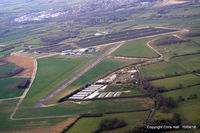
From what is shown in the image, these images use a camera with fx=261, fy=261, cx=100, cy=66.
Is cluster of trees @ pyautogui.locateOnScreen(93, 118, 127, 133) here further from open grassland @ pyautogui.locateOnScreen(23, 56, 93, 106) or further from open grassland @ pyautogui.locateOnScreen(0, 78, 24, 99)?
open grassland @ pyautogui.locateOnScreen(0, 78, 24, 99)

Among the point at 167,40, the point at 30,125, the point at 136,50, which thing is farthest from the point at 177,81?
the point at 167,40

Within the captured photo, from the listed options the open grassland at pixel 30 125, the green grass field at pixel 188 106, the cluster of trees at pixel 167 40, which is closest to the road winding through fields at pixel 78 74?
the open grassland at pixel 30 125

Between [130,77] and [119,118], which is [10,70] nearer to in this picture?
[130,77]

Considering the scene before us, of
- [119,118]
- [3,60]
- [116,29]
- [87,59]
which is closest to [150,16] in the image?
[116,29]

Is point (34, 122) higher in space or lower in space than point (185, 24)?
lower

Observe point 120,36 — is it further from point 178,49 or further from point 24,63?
point 24,63

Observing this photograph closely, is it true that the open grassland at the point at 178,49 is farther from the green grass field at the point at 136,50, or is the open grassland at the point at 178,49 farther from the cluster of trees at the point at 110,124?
the cluster of trees at the point at 110,124

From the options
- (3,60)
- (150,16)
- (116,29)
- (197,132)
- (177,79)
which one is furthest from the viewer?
(150,16)

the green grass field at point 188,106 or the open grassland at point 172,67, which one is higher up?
the open grassland at point 172,67

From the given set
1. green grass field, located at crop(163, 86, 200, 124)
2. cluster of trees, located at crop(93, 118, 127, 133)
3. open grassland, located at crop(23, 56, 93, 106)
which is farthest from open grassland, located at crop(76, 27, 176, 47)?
cluster of trees, located at crop(93, 118, 127, 133)
